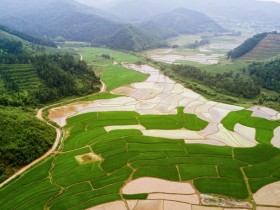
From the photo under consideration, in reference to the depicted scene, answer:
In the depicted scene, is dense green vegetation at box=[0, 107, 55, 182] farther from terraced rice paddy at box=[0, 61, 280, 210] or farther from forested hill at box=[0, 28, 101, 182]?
terraced rice paddy at box=[0, 61, 280, 210]

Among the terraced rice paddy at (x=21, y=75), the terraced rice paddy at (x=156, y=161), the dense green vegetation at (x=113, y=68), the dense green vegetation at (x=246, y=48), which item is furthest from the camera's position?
the dense green vegetation at (x=246, y=48)

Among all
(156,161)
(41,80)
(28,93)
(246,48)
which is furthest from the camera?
(246,48)

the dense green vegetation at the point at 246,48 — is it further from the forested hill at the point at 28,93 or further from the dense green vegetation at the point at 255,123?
the dense green vegetation at the point at 255,123

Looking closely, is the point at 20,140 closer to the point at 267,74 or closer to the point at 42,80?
the point at 42,80

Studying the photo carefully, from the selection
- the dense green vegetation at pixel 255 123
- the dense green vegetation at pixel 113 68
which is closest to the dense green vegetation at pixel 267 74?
the dense green vegetation at pixel 255 123

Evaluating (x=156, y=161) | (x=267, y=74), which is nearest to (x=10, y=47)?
(x=156, y=161)

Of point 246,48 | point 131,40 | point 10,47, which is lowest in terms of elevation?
point 246,48
